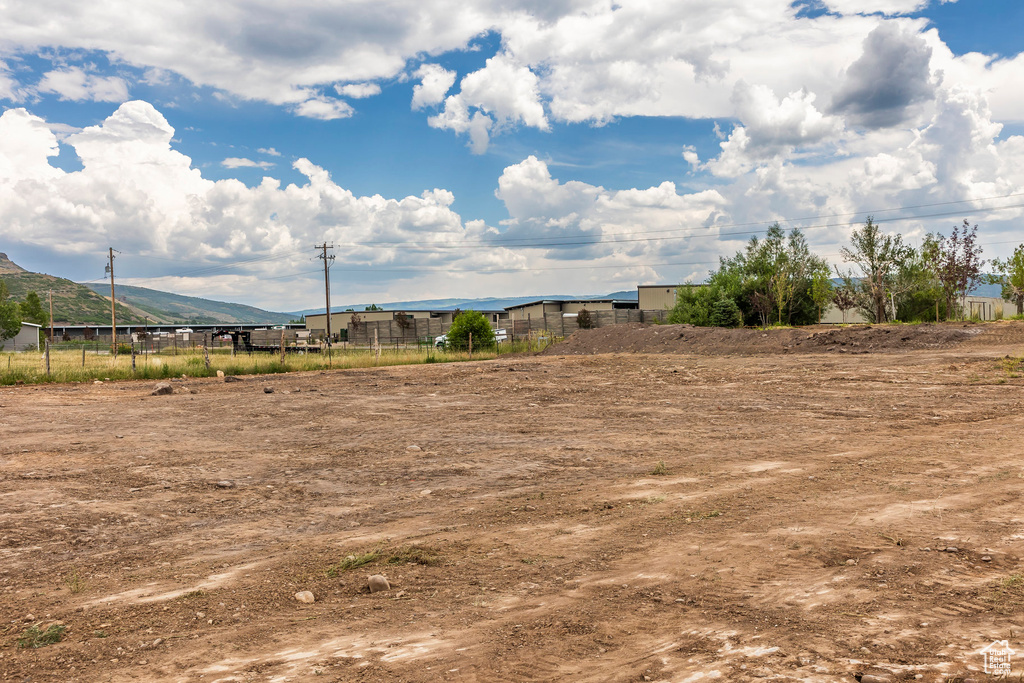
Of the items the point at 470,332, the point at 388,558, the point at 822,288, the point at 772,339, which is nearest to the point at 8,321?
the point at 470,332

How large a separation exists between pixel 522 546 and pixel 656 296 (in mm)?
65338

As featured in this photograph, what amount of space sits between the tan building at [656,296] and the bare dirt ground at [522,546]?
5491cm

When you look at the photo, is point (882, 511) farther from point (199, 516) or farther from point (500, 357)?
point (500, 357)

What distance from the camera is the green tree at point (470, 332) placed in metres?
38.7

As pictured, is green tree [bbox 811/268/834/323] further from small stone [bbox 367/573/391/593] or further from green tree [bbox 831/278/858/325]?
small stone [bbox 367/573/391/593]

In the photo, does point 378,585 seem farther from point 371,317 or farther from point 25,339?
point 25,339

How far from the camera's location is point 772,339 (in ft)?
113

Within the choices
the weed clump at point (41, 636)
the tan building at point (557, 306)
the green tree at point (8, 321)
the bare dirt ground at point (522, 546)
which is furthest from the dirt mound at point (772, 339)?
the green tree at point (8, 321)

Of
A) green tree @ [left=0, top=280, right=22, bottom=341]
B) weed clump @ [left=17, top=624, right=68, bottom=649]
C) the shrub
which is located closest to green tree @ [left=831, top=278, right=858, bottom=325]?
the shrub

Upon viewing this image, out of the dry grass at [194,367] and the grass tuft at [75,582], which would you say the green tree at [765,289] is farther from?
the grass tuft at [75,582]

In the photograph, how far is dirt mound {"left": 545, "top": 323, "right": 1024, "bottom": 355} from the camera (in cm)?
2969

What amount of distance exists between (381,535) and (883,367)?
71.7 ft

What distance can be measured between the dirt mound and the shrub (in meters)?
5.07

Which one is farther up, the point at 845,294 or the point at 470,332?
the point at 845,294
